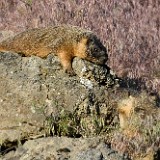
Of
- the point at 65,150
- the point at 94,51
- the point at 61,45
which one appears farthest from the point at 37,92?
the point at 65,150

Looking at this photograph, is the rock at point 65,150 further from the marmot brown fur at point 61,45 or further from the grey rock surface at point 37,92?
the marmot brown fur at point 61,45

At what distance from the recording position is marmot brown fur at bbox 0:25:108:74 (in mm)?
5019

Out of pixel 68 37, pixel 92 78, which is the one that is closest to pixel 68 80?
pixel 92 78

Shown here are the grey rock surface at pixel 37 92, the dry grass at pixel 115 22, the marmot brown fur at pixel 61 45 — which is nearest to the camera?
the grey rock surface at pixel 37 92

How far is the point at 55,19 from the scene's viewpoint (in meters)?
7.82

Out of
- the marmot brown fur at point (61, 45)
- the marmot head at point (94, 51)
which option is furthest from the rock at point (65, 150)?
the marmot head at point (94, 51)

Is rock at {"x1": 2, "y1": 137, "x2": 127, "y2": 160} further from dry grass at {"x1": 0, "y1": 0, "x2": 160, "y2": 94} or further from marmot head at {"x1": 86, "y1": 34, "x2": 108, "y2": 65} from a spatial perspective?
dry grass at {"x1": 0, "y1": 0, "x2": 160, "y2": 94}

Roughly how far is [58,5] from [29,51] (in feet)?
10.5

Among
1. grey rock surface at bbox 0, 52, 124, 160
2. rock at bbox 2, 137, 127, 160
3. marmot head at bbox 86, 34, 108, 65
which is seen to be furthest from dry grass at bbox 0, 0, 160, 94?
rock at bbox 2, 137, 127, 160

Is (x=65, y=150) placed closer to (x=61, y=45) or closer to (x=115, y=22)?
(x=61, y=45)

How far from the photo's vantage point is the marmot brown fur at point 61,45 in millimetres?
5019

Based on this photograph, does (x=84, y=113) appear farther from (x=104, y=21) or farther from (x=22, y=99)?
(x=104, y=21)

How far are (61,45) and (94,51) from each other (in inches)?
13.5

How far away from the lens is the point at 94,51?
507 cm
